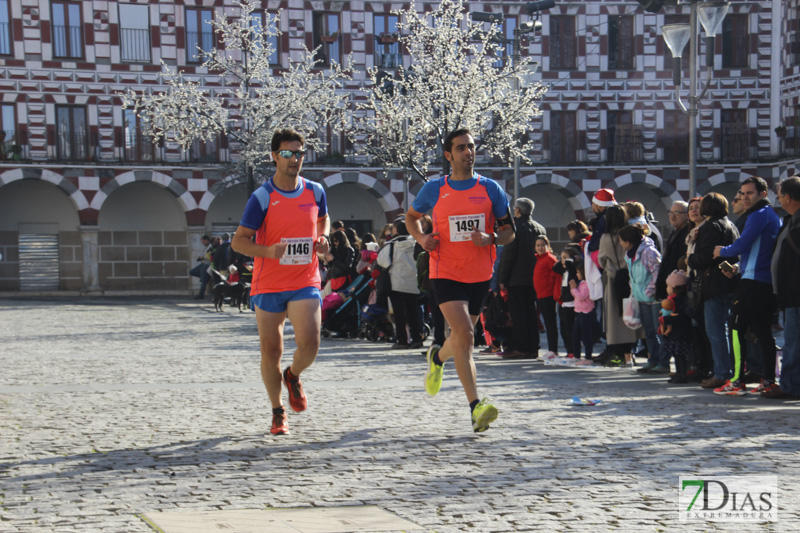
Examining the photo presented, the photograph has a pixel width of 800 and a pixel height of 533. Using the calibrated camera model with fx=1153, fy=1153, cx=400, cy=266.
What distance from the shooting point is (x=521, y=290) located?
13820 millimetres

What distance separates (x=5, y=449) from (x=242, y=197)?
3865 centimetres

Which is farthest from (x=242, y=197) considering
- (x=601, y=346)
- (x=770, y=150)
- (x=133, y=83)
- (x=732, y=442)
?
(x=732, y=442)

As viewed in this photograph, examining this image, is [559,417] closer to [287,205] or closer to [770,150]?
[287,205]

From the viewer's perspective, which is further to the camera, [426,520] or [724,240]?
[724,240]

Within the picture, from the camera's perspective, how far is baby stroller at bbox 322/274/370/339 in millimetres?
17484

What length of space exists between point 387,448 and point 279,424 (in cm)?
94

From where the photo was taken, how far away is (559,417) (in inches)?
330

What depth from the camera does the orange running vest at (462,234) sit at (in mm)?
7984

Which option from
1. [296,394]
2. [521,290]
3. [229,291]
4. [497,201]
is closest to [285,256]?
[296,394]

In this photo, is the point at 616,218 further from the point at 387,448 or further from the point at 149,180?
the point at 149,180

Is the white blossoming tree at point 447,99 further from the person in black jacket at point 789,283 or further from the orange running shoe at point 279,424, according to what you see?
the orange running shoe at point 279,424

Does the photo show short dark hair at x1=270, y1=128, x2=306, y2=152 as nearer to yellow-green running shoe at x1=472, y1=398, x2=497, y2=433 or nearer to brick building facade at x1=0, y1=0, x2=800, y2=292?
yellow-green running shoe at x1=472, y1=398, x2=497, y2=433

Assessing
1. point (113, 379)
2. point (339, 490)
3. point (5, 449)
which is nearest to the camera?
point (339, 490)

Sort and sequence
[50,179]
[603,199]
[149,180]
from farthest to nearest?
[149,180] → [50,179] → [603,199]
